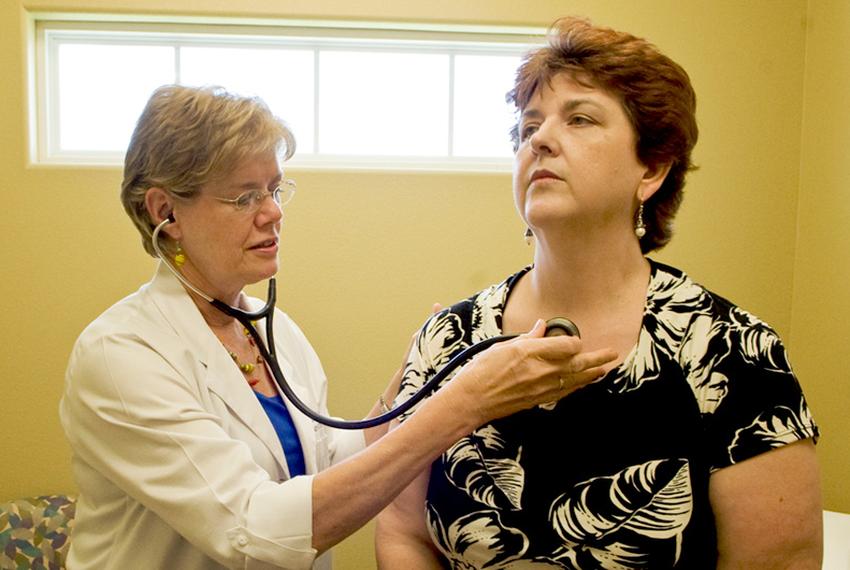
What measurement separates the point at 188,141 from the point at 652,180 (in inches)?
33.0

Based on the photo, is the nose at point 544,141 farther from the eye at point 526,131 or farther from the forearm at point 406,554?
the forearm at point 406,554

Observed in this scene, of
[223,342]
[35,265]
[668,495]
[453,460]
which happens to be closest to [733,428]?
[668,495]

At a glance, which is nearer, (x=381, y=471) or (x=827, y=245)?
(x=381, y=471)

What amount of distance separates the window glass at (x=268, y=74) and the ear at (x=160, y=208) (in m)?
1.25

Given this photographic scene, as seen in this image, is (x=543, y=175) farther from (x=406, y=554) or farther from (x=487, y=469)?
(x=406, y=554)

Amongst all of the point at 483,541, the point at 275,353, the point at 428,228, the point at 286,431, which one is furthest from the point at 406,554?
the point at 428,228

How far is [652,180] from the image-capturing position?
1.34 metres

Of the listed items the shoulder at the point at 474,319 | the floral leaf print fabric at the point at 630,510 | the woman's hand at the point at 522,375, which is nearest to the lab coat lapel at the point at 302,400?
the shoulder at the point at 474,319

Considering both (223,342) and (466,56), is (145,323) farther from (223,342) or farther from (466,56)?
(466,56)

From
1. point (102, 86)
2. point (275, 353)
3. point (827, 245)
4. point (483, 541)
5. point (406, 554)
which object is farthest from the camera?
point (102, 86)

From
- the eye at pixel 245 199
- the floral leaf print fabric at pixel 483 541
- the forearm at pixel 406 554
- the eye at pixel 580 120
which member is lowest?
the forearm at pixel 406 554

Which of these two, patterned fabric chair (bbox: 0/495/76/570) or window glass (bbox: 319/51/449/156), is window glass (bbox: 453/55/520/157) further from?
patterned fabric chair (bbox: 0/495/76/570)

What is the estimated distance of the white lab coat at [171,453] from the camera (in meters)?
1.26

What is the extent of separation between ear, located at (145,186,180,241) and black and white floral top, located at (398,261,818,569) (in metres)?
0.69
